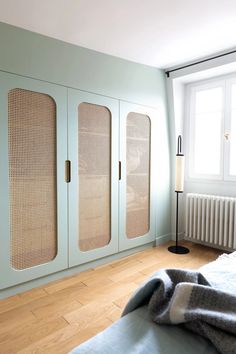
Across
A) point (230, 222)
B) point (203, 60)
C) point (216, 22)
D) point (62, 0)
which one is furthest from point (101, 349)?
point (203, 60)

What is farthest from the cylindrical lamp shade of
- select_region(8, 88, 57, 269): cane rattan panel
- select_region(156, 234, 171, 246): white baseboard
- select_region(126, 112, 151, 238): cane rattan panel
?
select_region(8, 88, 57, 269): cane rattan panel

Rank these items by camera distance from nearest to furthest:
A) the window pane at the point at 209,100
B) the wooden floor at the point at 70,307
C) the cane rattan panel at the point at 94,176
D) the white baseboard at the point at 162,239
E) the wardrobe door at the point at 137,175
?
the wooden floor at the point at 70,307, the cane rattan panel at the point at 94,176, the wardrobe door at the point at 137,175, the window pane at the point at 209,100, the white baseboard at the point at 162,239

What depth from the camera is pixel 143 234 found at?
328 cm

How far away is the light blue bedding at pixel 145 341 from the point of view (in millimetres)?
718

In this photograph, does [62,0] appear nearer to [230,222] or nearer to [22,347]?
[22,347]

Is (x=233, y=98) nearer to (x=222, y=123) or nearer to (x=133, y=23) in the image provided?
(x=222, y=123)

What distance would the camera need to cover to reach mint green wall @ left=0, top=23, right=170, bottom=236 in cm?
213

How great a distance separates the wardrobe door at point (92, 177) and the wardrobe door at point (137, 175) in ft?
0.42

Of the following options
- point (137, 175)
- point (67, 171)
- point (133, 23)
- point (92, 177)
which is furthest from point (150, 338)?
point (137, 175)

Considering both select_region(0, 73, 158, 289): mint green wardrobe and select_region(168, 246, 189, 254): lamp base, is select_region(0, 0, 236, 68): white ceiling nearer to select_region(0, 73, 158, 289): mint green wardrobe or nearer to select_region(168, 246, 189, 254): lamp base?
select_region(0, 73, 158, 289): mint green wardrobe

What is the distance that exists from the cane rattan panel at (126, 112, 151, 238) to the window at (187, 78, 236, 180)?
75 centimetres

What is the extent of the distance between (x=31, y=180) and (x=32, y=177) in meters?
0.03

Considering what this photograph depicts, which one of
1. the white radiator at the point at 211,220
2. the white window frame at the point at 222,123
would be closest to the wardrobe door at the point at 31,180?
the white radiator at the point at 211,220

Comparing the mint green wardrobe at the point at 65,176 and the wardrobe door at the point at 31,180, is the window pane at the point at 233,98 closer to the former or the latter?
the mint green wardrobe at the point at 65,176
